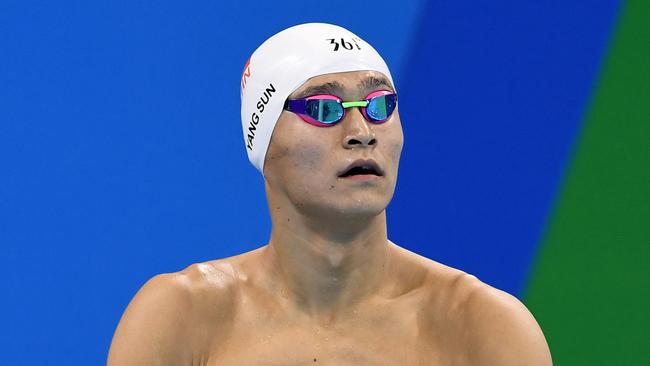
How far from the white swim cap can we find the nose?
14cm

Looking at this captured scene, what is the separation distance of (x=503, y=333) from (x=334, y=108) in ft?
2.26

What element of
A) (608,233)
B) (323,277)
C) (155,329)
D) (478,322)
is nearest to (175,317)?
(155,329)

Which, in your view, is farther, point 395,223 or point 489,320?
point 395,223

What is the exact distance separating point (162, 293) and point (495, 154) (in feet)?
7.23

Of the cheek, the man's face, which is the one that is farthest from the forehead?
the cheek

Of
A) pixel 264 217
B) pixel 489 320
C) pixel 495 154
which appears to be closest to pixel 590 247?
pixel 495 154

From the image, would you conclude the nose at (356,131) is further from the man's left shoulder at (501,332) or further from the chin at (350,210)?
the man's left shoulder at (501,332)

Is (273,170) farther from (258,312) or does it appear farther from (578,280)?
(578,280)

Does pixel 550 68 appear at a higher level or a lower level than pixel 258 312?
higher

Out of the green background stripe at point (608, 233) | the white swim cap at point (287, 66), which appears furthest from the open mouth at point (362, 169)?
the green background stripe at point (608, 233)

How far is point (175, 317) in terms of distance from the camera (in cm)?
391

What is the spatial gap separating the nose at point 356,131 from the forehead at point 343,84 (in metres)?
0.06

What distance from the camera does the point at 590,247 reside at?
5.79 m

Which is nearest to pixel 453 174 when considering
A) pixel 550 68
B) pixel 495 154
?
pixel 495 154
